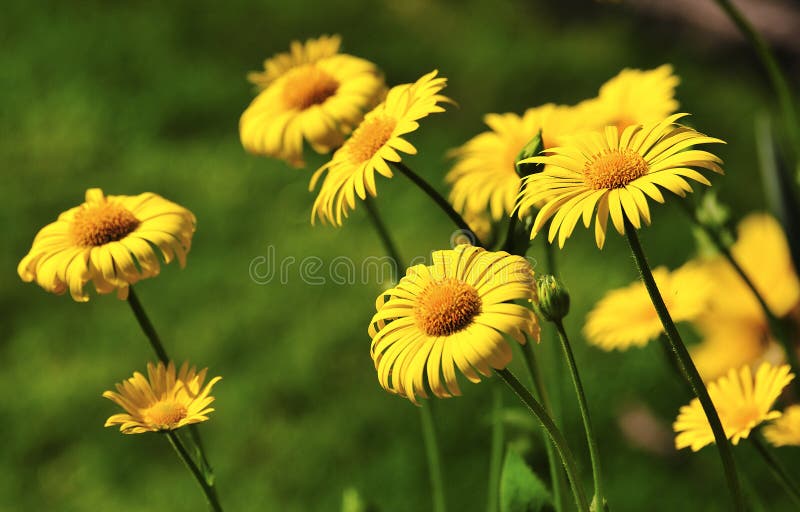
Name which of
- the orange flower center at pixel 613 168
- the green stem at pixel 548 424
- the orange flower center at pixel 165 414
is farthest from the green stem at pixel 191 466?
the orange flower center at pixel 613 168

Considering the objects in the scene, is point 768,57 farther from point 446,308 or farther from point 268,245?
point 268,245

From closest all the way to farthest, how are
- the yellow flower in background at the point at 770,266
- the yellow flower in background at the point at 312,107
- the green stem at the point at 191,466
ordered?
1. the green stem at the point at 191,466
2. the yellow flower in background at the point at 312,107
3. the yellow flower in background at the point at 770,266

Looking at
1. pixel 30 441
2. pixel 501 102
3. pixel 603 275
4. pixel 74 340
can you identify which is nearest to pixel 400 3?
pixel 501 102

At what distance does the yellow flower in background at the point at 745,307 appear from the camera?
1458 mm

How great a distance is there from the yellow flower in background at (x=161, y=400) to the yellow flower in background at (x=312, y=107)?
295mm

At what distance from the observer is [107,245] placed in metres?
0.94

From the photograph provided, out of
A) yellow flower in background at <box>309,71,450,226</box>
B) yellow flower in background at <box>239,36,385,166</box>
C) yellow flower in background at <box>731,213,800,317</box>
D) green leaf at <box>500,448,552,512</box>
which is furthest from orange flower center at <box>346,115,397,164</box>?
yellow flower in background at <box>731,213,800,317</box>

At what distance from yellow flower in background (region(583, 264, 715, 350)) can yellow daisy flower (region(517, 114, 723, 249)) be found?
343 millimetres

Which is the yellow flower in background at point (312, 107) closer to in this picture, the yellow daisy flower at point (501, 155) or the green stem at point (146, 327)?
the yellow daisy flower at point (501, 155)

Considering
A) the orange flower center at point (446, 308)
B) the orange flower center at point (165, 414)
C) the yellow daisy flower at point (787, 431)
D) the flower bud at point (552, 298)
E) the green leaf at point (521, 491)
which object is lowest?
the yellow daisy flower at point (787, 431)

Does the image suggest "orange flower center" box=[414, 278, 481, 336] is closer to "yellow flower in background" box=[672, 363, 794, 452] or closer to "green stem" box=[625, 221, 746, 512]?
"green stem" box=[625, 221, 746, 512]

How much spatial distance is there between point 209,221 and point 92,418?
1.89 ft

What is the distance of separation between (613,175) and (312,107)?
16.9 inches

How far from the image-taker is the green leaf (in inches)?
38.0
